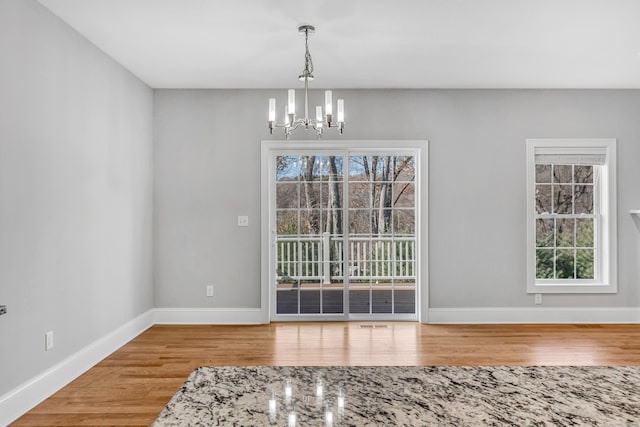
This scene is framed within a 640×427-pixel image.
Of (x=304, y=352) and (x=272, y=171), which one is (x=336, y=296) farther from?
(x=272, y=171)

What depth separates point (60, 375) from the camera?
11.1 ft

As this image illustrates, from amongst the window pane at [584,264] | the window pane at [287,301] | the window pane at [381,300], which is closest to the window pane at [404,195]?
the window pane at [381,300]

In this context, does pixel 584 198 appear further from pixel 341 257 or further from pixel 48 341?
pixel 48 341

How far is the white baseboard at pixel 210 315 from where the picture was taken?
208 inches

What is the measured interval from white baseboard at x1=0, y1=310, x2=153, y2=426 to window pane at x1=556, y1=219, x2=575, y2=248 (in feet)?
15.9

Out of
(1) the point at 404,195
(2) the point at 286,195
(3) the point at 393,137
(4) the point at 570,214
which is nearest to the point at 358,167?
(3) the point at 393,137

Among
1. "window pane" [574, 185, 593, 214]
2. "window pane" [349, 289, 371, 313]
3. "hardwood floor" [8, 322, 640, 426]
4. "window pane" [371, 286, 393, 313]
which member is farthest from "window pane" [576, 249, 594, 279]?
"window pane" [349, 289, 371, 313]

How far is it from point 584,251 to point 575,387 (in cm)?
509

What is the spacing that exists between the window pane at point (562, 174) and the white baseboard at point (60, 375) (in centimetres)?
499

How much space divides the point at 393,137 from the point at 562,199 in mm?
2136

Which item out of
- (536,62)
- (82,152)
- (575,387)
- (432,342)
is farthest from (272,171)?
(575,387)

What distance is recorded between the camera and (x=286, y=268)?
541cm

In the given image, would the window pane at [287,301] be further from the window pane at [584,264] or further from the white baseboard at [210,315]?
the window pane at [584,264]

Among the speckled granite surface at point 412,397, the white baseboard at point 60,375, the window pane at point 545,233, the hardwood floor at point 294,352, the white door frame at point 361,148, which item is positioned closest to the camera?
the speckled granite surface at point 412,397
